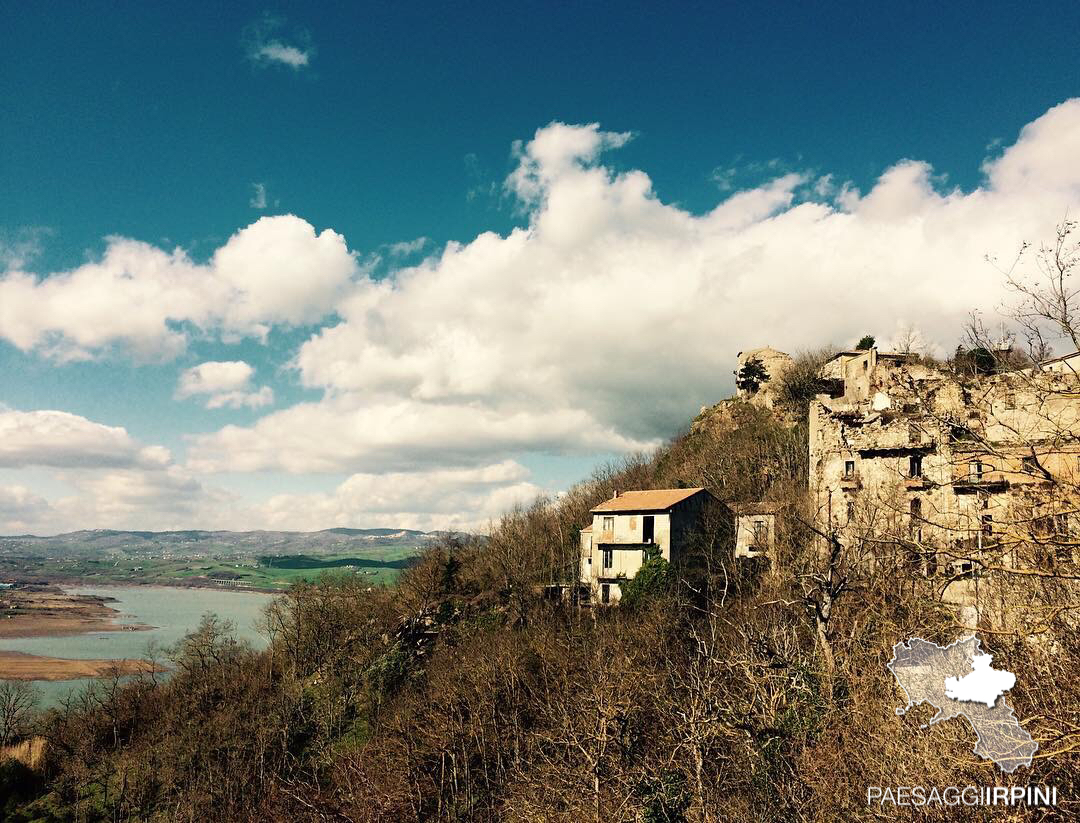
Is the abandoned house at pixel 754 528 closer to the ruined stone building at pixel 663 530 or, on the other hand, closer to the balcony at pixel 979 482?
the ruined stone building at pixel 663 530

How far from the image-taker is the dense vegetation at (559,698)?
1532 centimetres

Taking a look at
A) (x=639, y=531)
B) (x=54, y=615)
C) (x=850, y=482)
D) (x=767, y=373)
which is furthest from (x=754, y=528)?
(x=54, y=615)

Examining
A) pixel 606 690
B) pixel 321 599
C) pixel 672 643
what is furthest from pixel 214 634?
pixel 606 690

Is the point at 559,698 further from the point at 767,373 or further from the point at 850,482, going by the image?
the point at 767,373

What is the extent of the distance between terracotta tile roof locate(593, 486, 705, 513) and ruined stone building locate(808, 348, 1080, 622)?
951 cm

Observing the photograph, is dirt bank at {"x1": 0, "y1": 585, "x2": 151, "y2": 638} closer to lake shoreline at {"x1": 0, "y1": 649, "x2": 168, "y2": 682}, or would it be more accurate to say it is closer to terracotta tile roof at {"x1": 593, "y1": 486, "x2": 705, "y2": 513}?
lake shoreline at {"x1": 0, "y1": 649, "x2": 168, "y2": 682}

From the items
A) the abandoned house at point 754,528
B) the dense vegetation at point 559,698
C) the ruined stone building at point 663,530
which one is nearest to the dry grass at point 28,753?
the dense vegetation at point 559,698

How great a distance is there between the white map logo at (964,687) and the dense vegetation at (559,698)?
0.45m

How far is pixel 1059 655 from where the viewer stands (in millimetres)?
11789

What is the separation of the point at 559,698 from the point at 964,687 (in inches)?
923

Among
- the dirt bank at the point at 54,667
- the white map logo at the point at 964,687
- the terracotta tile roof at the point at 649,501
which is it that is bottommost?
the dirt bank at the point at 54,667

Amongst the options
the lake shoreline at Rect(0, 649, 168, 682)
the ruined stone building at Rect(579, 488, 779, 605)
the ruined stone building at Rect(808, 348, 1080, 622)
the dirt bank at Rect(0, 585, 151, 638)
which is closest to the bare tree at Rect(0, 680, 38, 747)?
the lake shoreline at Rect(0, 649, 168, 682)

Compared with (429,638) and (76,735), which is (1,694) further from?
(429,638)

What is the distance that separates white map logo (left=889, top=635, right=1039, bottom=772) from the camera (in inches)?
336
